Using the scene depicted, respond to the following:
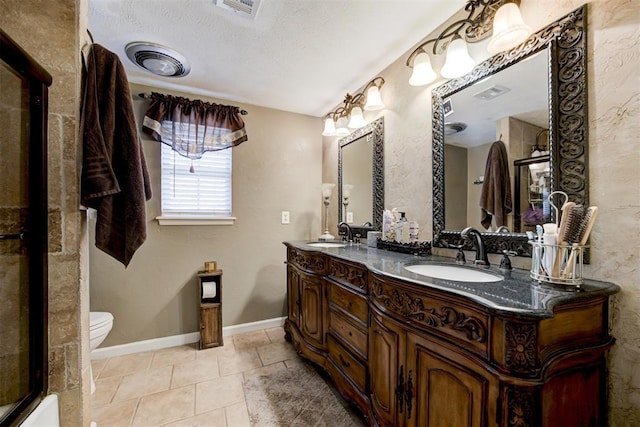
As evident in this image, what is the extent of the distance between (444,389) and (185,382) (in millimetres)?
1775

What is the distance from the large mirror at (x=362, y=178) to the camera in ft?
7.19

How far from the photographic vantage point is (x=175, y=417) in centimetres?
155

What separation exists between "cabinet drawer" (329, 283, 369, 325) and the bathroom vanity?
16 mm

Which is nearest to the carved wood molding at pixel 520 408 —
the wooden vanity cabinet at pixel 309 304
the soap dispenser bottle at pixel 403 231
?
the soap dispenser bottle at pixel 403 231

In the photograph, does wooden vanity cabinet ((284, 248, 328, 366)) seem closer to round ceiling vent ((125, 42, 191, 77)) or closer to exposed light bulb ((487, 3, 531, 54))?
exposed light bulb ((487, 3, 531, 54))

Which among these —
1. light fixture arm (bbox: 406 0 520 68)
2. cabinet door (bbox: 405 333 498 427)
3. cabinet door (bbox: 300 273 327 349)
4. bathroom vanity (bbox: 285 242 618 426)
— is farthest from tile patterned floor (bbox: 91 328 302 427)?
light fixture arm (bbox: 406 0 520 68)

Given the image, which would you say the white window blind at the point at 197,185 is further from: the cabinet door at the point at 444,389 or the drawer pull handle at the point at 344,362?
the cabinet door at the point at 444,389

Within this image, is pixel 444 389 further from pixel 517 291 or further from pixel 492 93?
pixel 492 93

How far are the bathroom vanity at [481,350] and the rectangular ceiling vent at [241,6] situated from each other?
1566 mm

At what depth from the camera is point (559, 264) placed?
36.1 inches

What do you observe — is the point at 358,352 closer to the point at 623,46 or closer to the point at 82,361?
the point at 82,361

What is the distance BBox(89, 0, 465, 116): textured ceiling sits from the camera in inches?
60.1

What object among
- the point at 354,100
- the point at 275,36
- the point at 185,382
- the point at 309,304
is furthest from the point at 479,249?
the point at 185,382

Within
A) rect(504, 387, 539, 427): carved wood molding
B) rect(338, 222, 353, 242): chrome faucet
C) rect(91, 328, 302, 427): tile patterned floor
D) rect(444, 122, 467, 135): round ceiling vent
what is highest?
rect(444, 122, 467, 135): round ceiling vent
